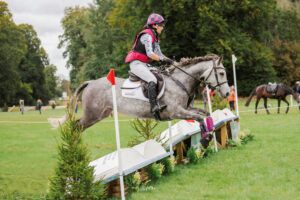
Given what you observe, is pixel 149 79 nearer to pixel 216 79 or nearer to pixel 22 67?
pixel 216 79

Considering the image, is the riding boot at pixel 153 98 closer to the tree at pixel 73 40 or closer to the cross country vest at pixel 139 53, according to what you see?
the cross country vest at pixel 139 53

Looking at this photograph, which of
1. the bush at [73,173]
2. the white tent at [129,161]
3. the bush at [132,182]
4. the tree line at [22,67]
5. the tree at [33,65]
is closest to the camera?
the bush at [73,173]

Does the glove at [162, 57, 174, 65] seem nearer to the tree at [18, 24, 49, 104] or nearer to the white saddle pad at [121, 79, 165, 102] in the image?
the white saddle pad at [121, 79, 165, 102]

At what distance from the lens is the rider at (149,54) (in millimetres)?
7777

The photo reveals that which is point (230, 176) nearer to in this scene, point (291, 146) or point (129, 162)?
point (129, 162)

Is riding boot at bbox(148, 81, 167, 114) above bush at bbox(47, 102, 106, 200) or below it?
above

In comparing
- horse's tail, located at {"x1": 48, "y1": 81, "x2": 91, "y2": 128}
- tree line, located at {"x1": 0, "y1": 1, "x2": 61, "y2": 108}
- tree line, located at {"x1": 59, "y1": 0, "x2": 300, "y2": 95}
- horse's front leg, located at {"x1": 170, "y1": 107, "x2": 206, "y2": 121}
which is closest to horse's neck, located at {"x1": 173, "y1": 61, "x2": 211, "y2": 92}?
horse's front leg, located at {"x1": 170, "y1": 107, "x2": 206, "y2": 121}

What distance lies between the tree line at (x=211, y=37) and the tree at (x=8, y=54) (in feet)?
39.3

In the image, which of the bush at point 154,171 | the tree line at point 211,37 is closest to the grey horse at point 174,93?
the bush at point 154,171

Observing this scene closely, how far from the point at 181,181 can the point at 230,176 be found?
891 mm

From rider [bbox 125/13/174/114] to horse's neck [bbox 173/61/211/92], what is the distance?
0.38 m

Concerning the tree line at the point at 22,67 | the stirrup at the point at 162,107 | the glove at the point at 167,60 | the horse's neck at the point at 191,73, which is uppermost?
the tree line at the point at 22,67

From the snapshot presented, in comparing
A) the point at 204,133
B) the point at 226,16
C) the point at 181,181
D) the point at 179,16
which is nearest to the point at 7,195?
the point at 181,181

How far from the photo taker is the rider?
7777mm
